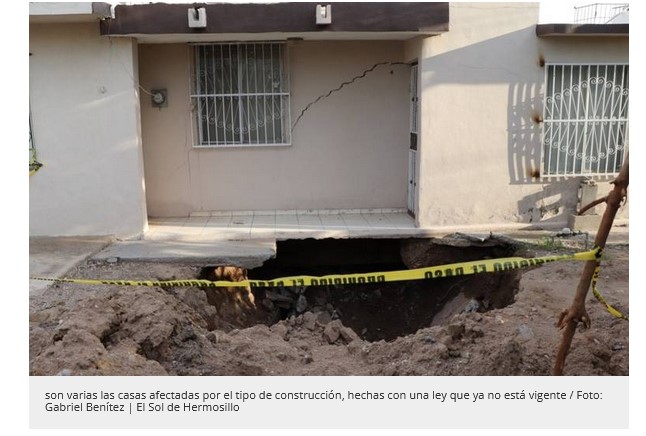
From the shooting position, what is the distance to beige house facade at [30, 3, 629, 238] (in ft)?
24.3

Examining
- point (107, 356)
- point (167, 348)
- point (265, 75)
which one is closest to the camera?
point (107, 356)

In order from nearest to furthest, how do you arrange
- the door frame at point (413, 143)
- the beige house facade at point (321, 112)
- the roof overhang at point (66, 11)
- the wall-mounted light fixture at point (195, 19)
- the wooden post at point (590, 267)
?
the wooden post at point (590, 267), the roof overhang at point (66, 11), the wall-mounted light fixture at point (195, 19), the beige house facade at point (321, 112), the door frame at point (413, 143)

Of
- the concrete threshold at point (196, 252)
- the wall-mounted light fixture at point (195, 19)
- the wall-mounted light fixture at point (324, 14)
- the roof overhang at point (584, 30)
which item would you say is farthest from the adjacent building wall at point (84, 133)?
the roof overhang at point (584, 30)

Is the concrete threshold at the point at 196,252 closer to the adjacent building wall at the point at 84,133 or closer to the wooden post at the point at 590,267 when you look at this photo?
the adjacent building wall at the point at 84,133

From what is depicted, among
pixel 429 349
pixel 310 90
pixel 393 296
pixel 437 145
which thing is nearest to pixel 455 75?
pixel 437 145

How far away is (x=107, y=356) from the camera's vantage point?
4.04 meters

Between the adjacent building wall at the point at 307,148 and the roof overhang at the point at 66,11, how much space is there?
1537 mm

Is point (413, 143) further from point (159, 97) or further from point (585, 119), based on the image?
point (159, 97)

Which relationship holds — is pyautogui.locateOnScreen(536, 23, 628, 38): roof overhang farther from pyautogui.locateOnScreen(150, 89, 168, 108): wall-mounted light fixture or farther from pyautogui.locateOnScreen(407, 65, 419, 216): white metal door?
pyautogui.locateOnScreen(150, 89, 168, 108): wall-mounted light fixture

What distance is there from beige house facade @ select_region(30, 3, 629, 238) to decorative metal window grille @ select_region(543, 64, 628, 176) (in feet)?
0.06

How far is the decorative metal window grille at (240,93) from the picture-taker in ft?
27.8

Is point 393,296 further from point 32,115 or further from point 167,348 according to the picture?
point 32,115

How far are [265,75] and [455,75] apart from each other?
256 cm

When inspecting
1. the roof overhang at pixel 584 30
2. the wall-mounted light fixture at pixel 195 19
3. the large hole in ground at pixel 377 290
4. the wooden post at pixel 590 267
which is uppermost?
the wall-mounted light fixture at pixel 195 19
